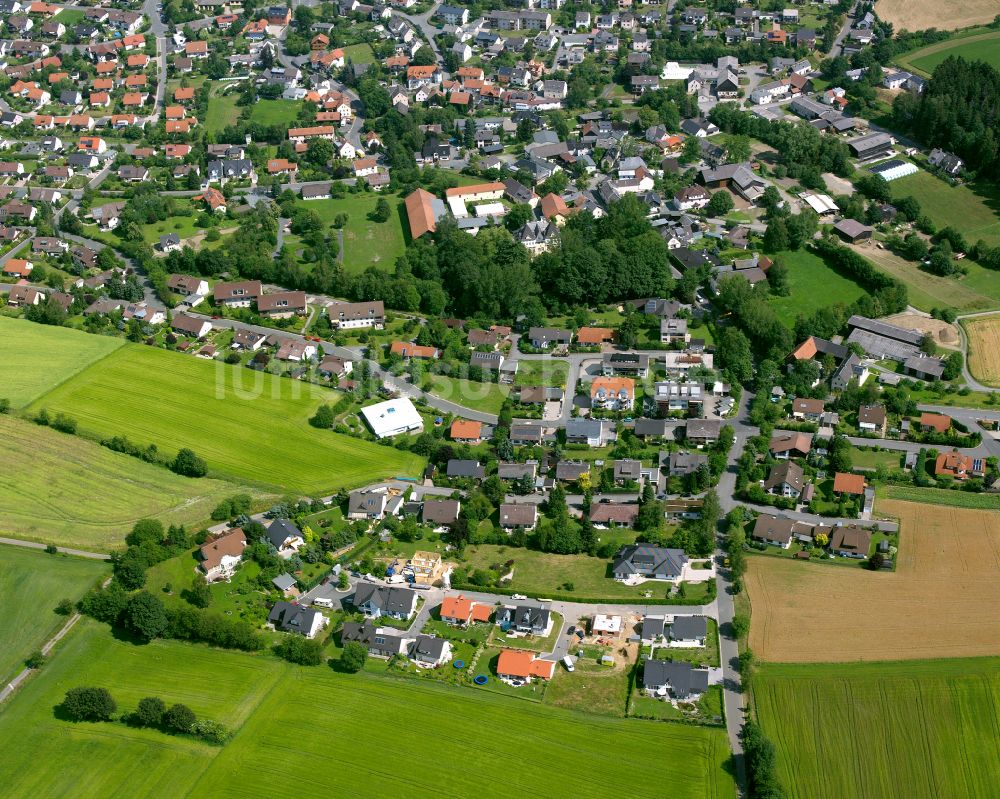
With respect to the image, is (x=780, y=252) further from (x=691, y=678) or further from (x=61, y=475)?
(x=61, y=475)

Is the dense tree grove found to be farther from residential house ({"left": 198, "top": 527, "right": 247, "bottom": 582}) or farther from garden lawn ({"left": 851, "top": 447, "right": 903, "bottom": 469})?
residential house ({"left": 198, "top": 527, "right": 247, "bottom": 582})

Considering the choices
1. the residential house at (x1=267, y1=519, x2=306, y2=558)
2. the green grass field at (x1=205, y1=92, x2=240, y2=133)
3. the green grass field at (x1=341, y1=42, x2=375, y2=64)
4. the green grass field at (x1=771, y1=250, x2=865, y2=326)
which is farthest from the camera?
the green grass field at (x1=341, y1=42, x2=375, y2=64)

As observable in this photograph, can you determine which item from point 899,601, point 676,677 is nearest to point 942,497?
point 899,601

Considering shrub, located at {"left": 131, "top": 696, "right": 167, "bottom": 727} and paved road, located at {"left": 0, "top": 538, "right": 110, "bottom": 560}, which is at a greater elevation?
shrub, located at {"left": 131, "top": 696, "right": 167, "bottom": 727}

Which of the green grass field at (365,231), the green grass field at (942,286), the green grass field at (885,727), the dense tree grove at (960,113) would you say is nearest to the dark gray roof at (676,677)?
the green grass field at (885,727)

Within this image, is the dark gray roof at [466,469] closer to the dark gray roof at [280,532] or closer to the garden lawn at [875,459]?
the dark gray roof at [280,532]

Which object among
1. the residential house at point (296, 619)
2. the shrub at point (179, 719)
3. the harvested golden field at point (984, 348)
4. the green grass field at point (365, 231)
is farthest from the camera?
the green grass field at point (365, 231)

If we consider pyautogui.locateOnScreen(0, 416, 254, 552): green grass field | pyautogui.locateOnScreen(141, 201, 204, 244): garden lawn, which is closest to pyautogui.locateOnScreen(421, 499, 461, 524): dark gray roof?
pyautogui.locateOnScreen(0, 416, 254, 552): green grass field

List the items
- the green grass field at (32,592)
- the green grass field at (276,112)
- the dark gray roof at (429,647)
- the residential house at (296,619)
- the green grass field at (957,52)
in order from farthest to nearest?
the green grass field at (957,52), the green grass field at (276,112), the residential house at (296,619), the green grass field at (32,592), the dark gray roof at (429,647)
